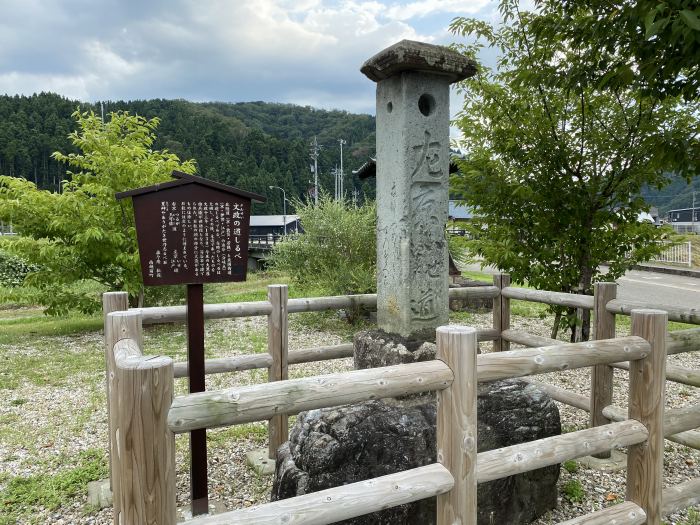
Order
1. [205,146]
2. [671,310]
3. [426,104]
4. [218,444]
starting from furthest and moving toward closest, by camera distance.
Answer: [205,146]
[218,444]
[671,310]
[426,104]

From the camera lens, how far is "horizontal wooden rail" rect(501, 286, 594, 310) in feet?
14.6

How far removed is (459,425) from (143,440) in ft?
4.19

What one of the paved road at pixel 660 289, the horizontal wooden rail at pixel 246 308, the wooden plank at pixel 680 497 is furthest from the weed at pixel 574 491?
the paved road at pixel 660 289

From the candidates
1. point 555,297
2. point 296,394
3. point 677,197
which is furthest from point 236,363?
point 677,197

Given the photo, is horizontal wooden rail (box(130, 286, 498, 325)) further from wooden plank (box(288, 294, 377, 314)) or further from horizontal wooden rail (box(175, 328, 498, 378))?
horizontal wooden rail (box(175, 328, 498, 378))

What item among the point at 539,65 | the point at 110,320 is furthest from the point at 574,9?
the point at 110,320

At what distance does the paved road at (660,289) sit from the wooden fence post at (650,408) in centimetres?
951

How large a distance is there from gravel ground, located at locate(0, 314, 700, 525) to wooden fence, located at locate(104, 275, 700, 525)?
0.70 metres

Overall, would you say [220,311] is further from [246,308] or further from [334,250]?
[334,250]

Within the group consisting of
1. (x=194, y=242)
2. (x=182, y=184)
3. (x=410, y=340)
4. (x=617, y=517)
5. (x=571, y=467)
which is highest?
(x=182, y=184)

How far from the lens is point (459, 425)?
83.7 inches

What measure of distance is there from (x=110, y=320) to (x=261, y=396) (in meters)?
1.33

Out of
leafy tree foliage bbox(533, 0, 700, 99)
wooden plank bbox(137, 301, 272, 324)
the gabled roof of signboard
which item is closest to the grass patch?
wooden plank bbox(137, 301, 272, 324)

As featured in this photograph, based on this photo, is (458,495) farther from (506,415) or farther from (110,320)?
(110,320)
